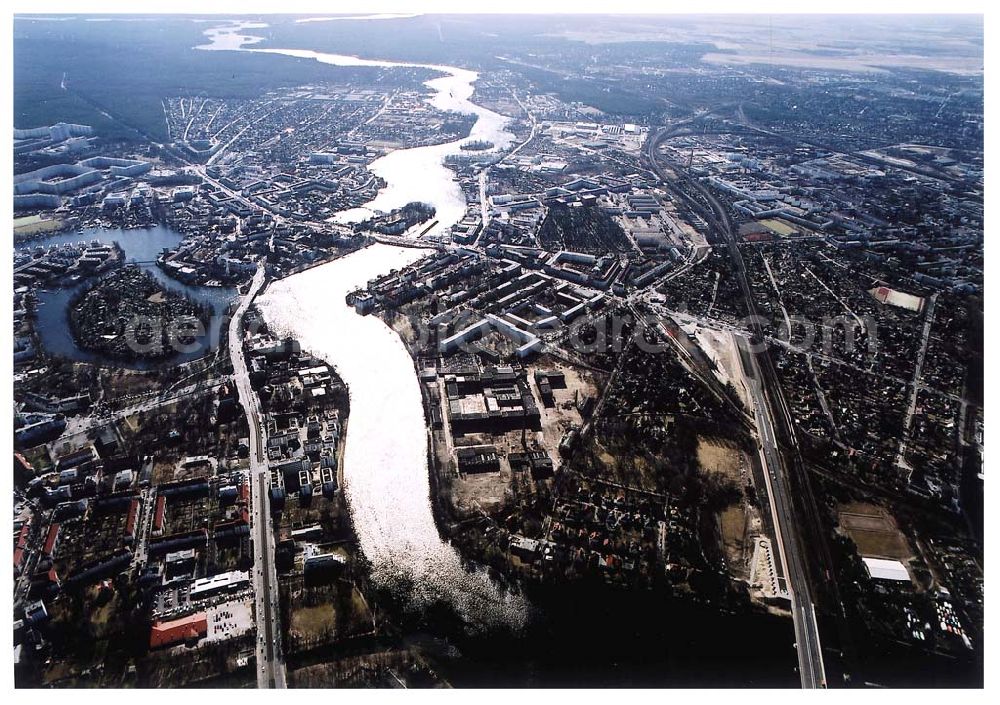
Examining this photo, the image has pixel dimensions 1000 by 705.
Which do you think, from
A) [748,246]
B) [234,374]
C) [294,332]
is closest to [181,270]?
[294,332]

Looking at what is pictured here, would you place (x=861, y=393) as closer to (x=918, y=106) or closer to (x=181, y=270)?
(x=181, y=270)

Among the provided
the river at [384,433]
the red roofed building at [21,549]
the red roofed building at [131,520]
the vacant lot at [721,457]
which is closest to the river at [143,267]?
the river at [384,433]

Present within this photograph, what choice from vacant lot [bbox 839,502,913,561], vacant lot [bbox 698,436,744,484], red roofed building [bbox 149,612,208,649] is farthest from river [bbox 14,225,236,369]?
vacant lot [bbox 839,502,913,561]

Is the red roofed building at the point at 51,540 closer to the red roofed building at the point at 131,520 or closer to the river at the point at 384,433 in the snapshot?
the red roofed building at the point at 131,520

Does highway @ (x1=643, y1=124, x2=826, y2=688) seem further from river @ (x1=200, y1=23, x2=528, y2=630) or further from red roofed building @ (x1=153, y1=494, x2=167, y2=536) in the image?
red roofed building @ (x1=153, y1=494, x2=167, y2=536)

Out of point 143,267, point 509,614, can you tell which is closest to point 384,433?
point 509,614

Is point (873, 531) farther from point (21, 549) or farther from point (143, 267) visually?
point (143, 267)
